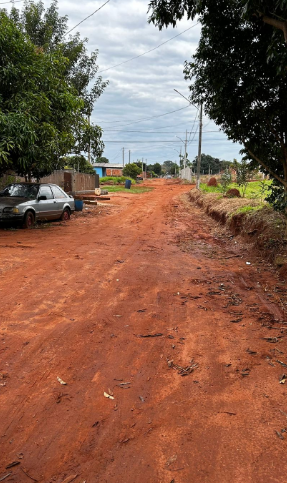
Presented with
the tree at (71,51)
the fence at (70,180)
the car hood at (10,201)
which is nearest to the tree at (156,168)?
the fence at (70,180)

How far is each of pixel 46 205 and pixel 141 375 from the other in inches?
425

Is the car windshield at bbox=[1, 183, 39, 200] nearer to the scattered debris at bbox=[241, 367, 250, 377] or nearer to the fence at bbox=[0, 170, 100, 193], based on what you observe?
the fence at bbox=[0, 170, 100, 193]

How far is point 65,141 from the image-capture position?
12.8 metres

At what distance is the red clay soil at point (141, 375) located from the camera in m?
2.34

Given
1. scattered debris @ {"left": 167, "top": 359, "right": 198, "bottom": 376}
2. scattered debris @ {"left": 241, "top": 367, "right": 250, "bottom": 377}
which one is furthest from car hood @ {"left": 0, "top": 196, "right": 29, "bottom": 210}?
scattered debris @ {"left": 241, "top": 367, "right": 250, "bottom": 377}

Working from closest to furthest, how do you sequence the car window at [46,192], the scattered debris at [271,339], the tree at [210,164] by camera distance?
the scattered debris at [271,339], the car window at [46,192], the tree at [210,164]

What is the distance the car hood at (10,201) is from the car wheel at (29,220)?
457 millimetres

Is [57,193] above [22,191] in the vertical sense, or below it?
below

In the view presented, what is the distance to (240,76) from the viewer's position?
293 inches

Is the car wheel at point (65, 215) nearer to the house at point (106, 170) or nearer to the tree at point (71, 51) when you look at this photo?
the tree at point (71, 51)

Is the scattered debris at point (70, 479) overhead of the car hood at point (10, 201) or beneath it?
beneath

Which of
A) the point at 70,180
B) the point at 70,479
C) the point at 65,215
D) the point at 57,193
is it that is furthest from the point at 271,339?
the point at 70,180

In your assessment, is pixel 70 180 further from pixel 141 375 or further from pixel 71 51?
pixel 141 375

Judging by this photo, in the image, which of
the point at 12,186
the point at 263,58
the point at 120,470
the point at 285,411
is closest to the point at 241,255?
the point at 263,58
